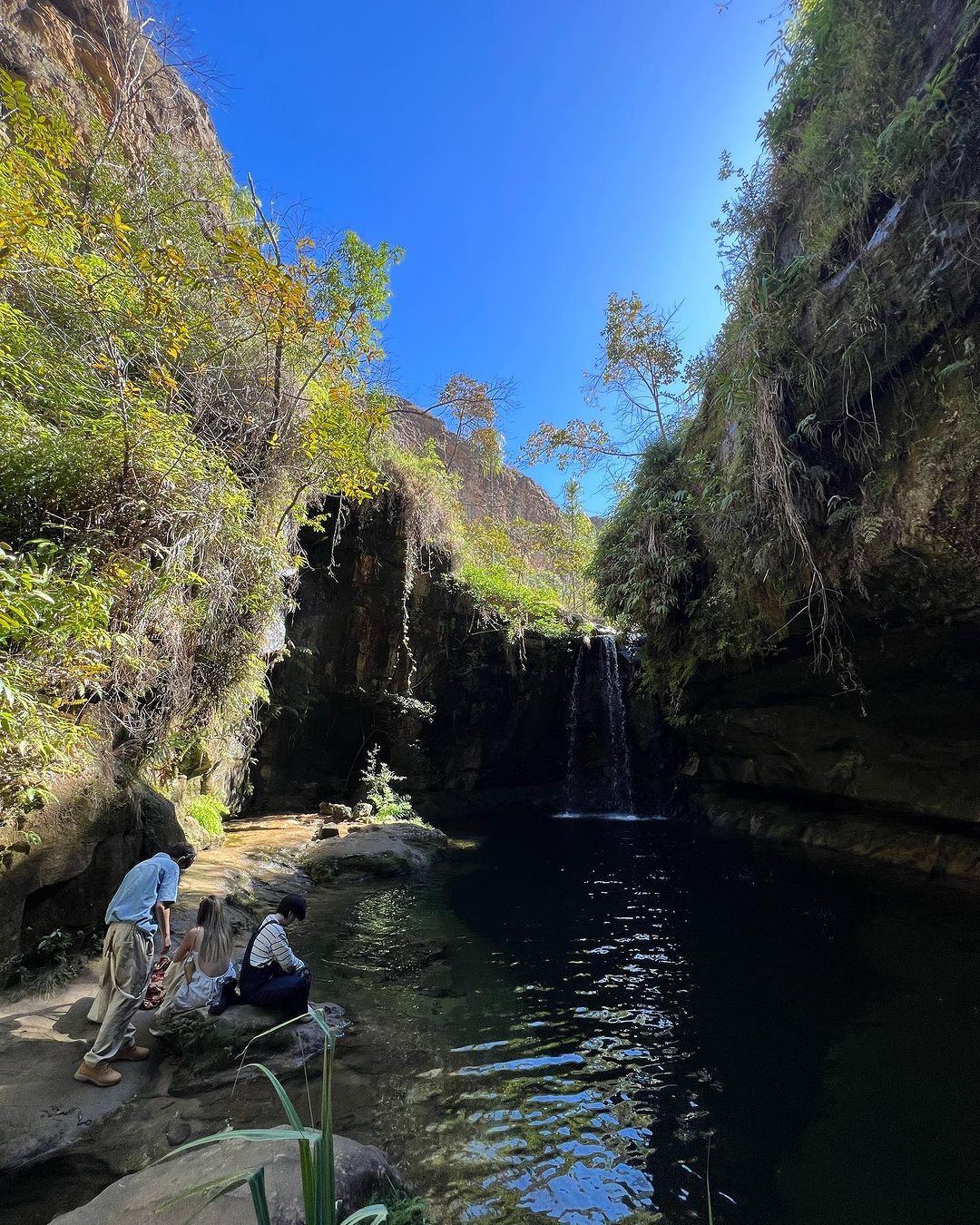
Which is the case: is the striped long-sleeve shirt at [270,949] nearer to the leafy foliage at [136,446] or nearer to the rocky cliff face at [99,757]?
the rocky cliff face at [99,757]

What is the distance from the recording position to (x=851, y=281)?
674cm

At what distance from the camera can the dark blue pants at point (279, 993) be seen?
4645mm

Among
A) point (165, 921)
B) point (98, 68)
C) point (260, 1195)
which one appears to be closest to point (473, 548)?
point (98, 68)

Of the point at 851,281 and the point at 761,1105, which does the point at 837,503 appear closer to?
the point at 851,281

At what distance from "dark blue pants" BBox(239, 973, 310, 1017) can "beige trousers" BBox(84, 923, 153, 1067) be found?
78 cm

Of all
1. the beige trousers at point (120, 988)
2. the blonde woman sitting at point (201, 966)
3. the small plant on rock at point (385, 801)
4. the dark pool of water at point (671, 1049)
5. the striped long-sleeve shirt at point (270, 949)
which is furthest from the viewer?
the small plant on rock at point (385, 801)

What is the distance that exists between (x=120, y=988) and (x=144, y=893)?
58cm

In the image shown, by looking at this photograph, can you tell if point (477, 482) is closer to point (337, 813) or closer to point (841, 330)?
point (337, 813)

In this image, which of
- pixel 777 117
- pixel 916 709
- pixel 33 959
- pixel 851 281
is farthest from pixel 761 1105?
pixel 777 117

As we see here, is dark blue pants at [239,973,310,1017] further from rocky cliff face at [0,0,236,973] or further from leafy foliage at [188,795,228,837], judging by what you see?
leafy foliage at [188,795,228,837]

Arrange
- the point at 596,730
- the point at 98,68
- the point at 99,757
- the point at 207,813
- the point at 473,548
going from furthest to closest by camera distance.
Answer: the point at 473,548, the point at 596,730, the point at 98,68, the point at 207,813, the point at 99,757

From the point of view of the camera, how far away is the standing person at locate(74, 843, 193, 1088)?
3.87 meters

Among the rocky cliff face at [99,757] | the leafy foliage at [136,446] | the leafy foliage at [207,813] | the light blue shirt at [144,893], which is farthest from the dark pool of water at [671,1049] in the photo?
the leafy foliage at [136,446]

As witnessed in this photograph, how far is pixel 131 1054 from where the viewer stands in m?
4.18
